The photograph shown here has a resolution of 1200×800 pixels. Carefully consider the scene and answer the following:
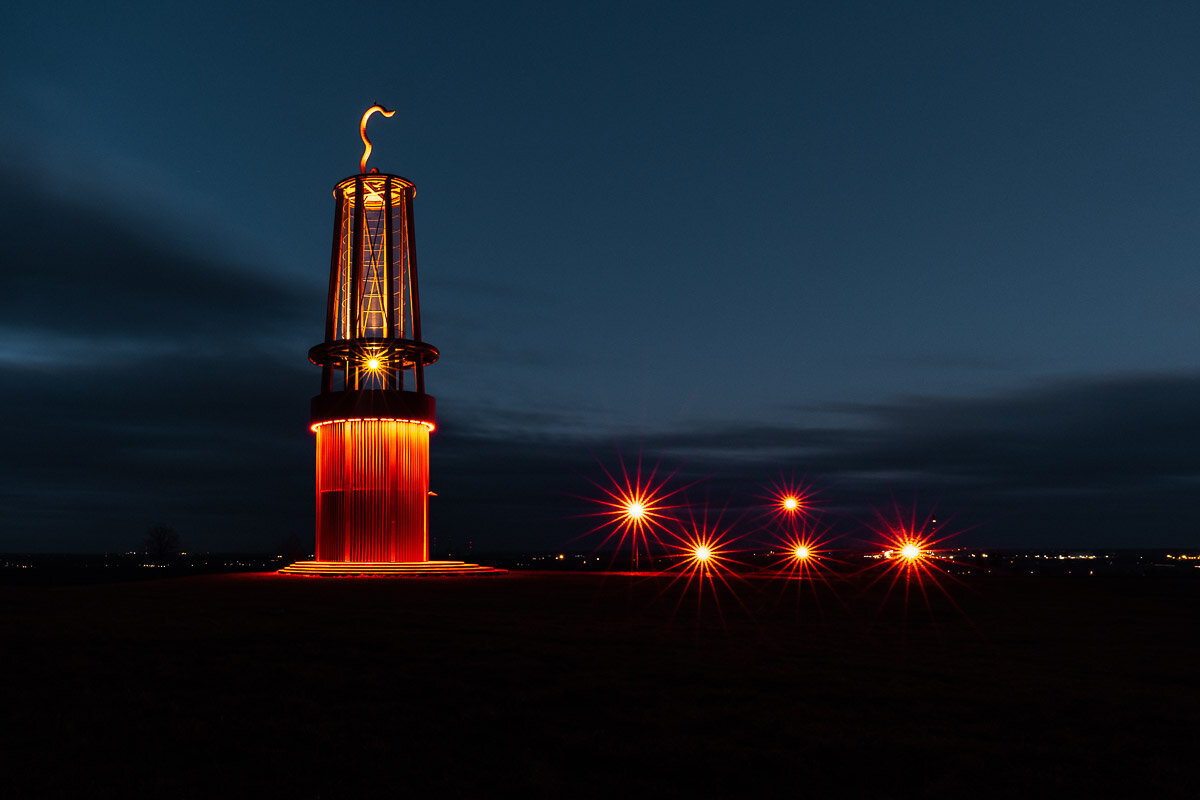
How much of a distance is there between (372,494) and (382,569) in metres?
3.13

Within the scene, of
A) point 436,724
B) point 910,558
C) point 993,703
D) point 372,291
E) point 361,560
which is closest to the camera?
point 436,724

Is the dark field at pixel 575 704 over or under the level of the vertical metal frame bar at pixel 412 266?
under

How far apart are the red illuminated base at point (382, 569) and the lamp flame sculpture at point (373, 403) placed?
4cm

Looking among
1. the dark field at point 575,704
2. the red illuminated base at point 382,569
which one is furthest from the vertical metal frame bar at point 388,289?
the dark field at point 575,704

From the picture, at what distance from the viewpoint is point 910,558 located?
46812 mm

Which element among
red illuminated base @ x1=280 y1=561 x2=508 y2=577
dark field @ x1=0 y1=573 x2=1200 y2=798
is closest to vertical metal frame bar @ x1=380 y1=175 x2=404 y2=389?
red illuminated base @ x1=280 y1=561 x2=508 y2=577

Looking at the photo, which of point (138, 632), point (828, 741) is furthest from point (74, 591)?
point (828, 741)

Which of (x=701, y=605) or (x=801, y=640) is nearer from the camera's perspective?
Answer: (x=801, y=640)

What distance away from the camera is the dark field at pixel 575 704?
8.70 metres

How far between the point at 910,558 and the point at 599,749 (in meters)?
40.8

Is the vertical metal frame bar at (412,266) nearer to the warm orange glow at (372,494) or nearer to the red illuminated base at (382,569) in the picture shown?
the warm orange glow at (372,494)

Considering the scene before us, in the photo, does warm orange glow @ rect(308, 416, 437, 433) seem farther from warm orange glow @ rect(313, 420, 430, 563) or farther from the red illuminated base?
the red illuminated base

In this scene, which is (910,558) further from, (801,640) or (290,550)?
(290,550)

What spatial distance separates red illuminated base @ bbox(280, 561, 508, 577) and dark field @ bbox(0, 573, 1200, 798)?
40.2ft
